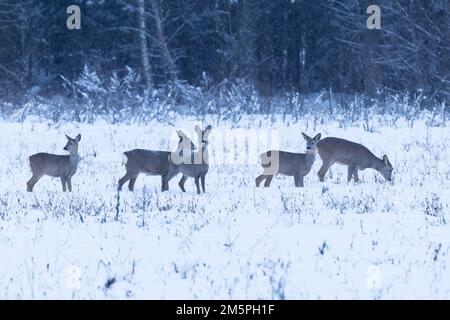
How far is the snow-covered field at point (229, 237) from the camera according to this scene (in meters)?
6.79

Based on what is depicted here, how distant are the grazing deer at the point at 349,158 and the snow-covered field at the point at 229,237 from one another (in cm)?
22

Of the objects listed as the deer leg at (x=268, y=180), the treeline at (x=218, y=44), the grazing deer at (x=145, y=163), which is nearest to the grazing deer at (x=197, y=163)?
the grazing deer at (x=145, y=163)

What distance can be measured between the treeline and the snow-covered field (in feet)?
66.0

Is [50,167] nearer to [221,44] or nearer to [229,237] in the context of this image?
[229,237]

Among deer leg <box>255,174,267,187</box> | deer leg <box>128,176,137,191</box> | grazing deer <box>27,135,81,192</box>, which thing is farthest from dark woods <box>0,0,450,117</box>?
deer leg <box>128,176,137,191</box>

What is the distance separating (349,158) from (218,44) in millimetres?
25869

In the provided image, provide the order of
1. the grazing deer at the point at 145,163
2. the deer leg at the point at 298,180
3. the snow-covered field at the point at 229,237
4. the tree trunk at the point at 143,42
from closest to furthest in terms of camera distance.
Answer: the snow-covered field at the point at 229,237 → the grazing deer at the point at 145,163 → the deer leg at the point at 298,180 → the tree trunk at the point at 143,42

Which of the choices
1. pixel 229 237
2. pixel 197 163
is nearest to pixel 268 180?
pixel 197 163

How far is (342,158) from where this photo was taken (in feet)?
47.4

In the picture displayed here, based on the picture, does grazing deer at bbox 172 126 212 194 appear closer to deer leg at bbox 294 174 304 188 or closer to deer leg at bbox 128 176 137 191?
deer leg at bbox 128 176 137 191

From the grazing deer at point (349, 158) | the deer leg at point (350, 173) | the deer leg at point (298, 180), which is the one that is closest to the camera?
the deer leg at point (298, 180)

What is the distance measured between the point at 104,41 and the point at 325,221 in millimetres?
31826

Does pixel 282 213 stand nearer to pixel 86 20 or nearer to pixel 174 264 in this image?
pixel 174 264

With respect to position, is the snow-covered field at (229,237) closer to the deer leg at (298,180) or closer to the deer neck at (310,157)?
the deer leg at (298,180)
